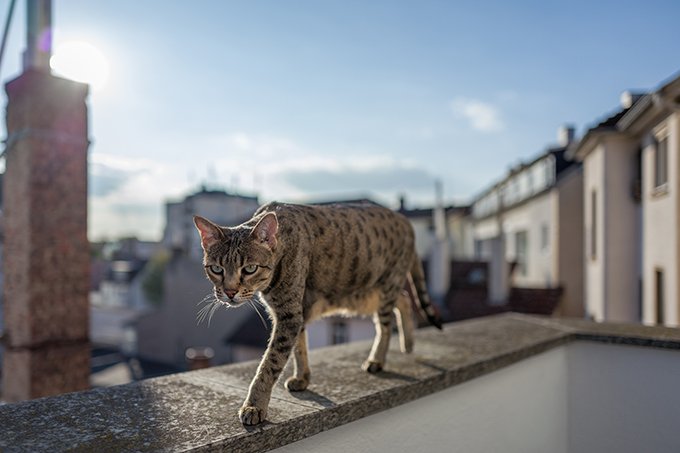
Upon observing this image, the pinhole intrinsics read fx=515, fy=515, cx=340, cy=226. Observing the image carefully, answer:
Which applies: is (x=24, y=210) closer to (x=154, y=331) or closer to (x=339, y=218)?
(x=339, y=218)

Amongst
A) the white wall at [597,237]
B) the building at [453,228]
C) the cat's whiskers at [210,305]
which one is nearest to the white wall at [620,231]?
the white wall at [597,237]

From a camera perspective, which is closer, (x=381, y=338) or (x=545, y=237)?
(x=381, y=338)

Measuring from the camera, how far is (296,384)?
2.35 m

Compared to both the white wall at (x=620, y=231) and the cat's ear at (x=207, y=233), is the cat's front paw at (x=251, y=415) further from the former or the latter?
the white wall at (x=620, y=231)

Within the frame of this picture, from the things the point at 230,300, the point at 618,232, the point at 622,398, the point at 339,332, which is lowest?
the point at 339,332

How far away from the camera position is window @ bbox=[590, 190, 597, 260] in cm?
1359

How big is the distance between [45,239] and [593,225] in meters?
12.8

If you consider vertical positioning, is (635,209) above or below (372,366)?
above

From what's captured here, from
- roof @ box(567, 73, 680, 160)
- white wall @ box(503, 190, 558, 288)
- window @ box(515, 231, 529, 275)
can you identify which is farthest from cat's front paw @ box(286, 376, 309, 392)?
window @ box(515, 231, 529, 275)

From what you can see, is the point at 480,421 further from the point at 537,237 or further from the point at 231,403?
the point at 537,237

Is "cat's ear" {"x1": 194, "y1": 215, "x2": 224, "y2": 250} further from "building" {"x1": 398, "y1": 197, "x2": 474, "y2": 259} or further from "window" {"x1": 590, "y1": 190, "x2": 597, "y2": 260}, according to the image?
"building" {"x1": 398, "y1": 197, "x2": 474, "y2": 259}

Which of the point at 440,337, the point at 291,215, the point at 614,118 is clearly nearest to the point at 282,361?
the point at 291,215

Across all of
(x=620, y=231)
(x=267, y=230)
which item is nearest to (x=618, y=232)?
(x=620, y=231)

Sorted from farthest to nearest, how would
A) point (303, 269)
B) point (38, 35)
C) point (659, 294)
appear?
point (659, 294)
point (38, 35)
point (303, 269)
